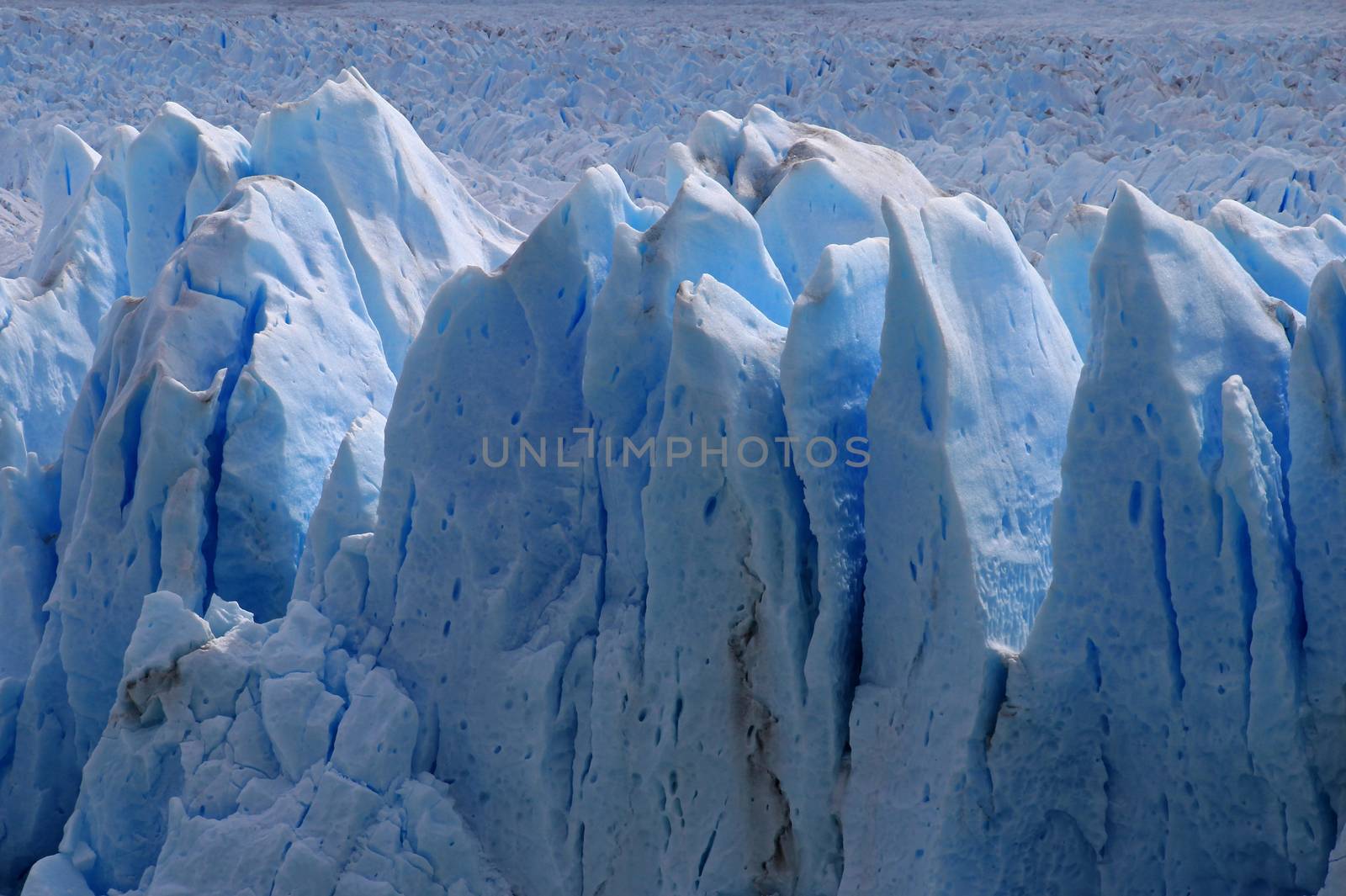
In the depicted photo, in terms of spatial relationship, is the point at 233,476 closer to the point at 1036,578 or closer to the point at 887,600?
the point at 887,600

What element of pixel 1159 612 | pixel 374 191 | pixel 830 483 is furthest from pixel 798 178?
pixel 1159 612

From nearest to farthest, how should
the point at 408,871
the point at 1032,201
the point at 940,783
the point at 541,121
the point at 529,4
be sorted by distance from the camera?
the point at 940,783 < the point at 408,871 < the point at 1032,201 < the point at 541,121 < the point at 529,4

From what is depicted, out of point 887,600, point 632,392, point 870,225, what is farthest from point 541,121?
point 887,600

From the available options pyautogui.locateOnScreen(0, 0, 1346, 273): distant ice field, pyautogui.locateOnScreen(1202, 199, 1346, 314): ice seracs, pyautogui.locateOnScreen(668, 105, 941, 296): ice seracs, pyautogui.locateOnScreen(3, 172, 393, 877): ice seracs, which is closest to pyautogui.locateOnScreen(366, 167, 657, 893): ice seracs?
pyautogui.locateOnScreen(3, 172, 393, 877): ice seracs

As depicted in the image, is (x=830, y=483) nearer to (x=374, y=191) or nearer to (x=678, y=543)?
(x=678, y=543)

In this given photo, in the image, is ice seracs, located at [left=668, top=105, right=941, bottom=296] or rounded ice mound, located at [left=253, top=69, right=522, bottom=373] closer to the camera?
ice seracs, located at [left=668, top=105, right=941, bottom=296]

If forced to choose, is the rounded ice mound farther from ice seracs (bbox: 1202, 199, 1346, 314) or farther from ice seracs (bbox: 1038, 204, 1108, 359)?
ice seracs (bbox: 1202, 199, 1346, 314)
